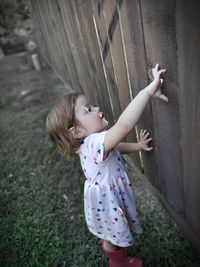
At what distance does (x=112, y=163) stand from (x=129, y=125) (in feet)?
1.17

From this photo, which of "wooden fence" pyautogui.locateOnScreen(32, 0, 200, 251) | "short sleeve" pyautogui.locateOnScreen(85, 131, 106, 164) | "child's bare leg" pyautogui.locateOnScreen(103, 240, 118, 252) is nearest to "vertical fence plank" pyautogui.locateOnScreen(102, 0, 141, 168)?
"wooden fence" pyautogui.locateOnScreen(32, 0, 200, 251)

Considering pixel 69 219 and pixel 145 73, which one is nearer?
pixel 145 73

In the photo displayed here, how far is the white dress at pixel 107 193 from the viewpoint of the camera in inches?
61.2

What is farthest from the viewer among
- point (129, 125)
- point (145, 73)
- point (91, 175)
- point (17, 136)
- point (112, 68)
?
point (17, 136)

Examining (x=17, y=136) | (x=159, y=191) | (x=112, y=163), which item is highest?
(x=112, y=163)

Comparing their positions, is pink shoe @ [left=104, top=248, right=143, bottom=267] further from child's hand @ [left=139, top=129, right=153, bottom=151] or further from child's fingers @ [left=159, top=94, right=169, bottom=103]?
child's fingers @ [left=159, top=94, right=169, bottom=103]

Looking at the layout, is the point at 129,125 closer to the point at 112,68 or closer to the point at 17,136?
the point at 112,68

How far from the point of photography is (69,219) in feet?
8.03

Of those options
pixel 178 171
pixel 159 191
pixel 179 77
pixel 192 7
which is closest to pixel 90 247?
pixel 159 191

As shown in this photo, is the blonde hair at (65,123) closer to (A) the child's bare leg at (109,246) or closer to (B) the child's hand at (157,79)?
(B) the child's hand at (157,79)

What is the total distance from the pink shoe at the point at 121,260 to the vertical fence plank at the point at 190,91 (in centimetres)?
53

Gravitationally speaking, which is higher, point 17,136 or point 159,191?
point 159,191

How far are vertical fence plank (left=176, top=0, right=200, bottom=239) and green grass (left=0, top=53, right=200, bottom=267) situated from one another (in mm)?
507

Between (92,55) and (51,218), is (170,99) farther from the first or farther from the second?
(51,218)
